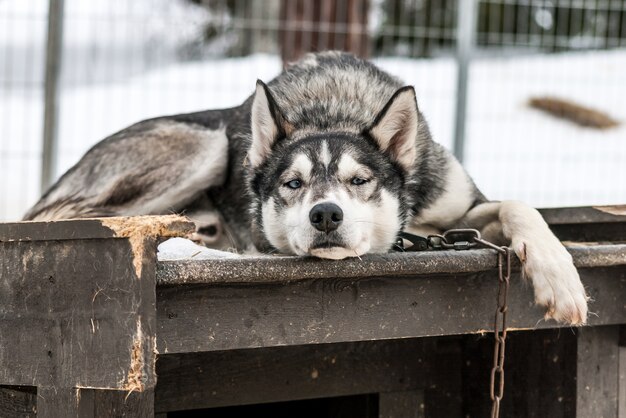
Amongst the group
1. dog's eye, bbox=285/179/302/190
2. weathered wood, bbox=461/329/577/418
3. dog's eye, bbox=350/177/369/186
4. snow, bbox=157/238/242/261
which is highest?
dog's eye, bbox=350/177/369/186

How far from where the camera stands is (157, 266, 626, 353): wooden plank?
7.84 feet

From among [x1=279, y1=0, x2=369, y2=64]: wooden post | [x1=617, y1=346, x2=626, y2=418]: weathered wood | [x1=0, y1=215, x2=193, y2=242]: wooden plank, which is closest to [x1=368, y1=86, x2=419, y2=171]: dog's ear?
[x1=617, y1=346, x2=626, y2=418]: weathered wood

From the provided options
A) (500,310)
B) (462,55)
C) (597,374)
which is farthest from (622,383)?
(462,55)

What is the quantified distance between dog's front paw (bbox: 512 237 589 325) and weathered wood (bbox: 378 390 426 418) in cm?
83

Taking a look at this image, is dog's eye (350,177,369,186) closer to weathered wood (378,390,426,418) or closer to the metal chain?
the metal chain

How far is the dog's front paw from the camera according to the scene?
2.75 m

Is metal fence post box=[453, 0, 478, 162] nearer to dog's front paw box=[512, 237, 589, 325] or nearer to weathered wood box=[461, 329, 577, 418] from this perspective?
Answer: weathered wood box=[461, 329, 577, 418]

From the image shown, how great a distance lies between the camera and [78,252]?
2244mm

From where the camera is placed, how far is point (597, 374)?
3143 mm

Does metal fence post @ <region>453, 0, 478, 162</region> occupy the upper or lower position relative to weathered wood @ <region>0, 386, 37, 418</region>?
upper

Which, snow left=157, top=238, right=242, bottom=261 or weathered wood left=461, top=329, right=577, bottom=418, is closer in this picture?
snow left=157, top=238, right=242, bottom=261

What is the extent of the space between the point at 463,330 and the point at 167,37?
4.35 m

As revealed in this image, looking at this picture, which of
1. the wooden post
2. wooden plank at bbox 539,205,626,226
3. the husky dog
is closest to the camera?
the husky dog

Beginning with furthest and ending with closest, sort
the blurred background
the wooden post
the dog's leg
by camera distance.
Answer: the wooden post < the blurred background < the dog's leg
